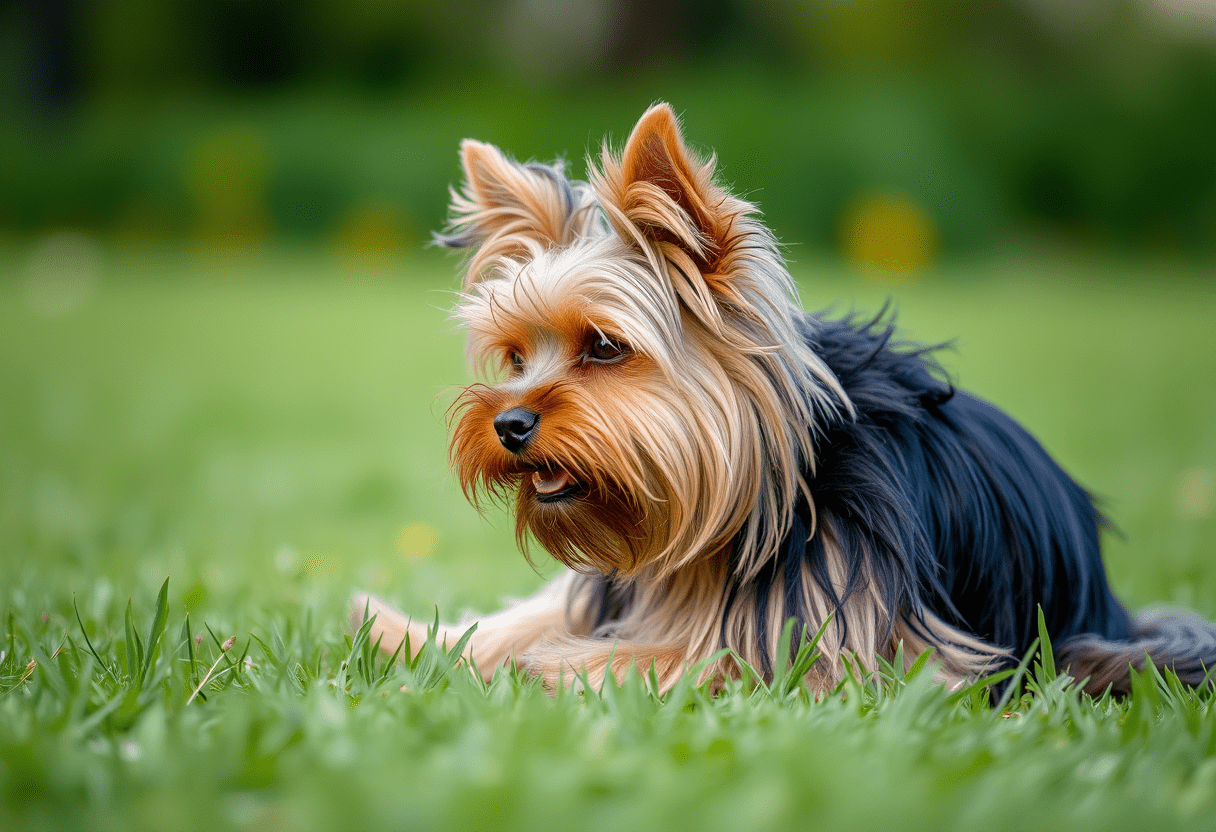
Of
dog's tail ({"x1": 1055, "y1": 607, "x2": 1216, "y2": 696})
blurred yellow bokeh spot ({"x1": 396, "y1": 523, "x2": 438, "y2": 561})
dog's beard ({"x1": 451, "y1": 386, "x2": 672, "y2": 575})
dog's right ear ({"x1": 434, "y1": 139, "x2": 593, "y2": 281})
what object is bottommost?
blurred yellow bokeh spot ({"x1": 396, "y1": 523, "x2": 438, "y2": 561})

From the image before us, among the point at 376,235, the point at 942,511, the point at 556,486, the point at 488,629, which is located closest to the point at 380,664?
the point at 488,629

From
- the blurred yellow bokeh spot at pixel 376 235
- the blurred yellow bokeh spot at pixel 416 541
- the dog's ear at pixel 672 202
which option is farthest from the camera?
the blurred yellow bokeh spot at pixel 376 235

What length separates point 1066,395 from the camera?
31.4 ft

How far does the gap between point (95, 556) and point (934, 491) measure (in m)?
3.68

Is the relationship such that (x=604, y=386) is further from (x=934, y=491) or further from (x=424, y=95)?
(x=424, y=95)

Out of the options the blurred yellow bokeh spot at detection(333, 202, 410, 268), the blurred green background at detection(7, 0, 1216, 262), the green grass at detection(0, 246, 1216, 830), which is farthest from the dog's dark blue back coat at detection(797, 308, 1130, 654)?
the blurred yellow bokeh spot at detection(333, 202, 410, 268)

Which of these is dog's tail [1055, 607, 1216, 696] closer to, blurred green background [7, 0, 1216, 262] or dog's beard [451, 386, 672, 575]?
dog's beard [451, 386, 672, 575]

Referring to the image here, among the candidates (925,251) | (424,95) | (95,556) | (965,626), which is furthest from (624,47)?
(965,626)

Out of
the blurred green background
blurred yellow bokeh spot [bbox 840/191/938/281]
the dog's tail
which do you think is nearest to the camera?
the dog's tail

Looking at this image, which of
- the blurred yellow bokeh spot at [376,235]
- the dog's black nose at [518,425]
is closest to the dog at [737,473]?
the dog's black nose at [518,425]

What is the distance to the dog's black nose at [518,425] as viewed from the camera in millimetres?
2684

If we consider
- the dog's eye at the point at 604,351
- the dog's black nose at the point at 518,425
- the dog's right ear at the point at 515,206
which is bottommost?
the dog's black nose at the point at 518,425

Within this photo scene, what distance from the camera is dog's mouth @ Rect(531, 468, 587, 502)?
2.78m

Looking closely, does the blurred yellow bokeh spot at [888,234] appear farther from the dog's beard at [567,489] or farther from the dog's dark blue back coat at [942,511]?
the dog's beard at [567,489]
